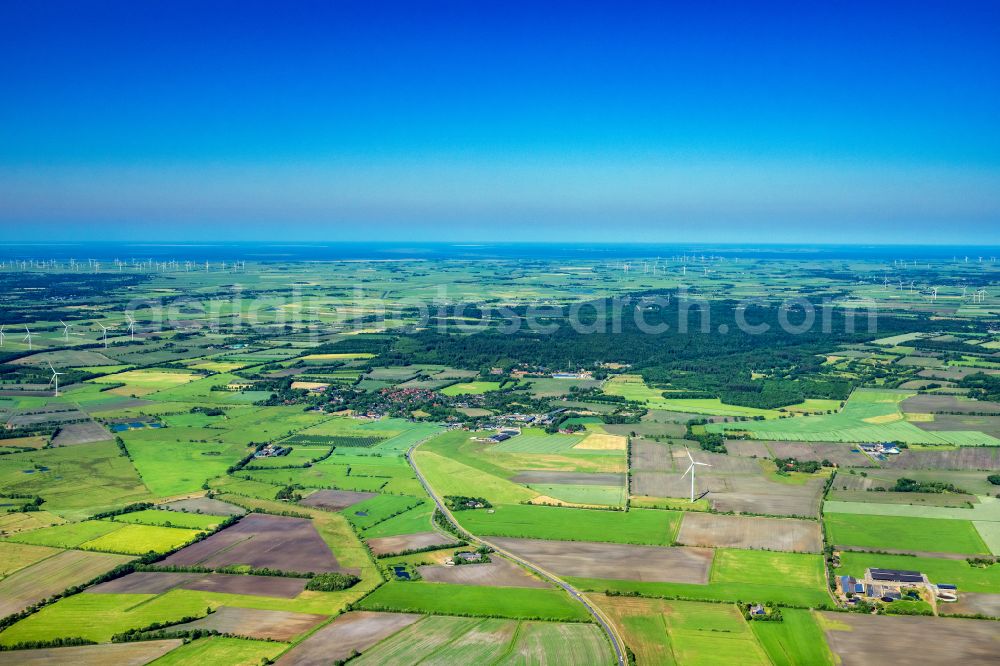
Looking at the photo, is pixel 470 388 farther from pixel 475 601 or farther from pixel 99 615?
pixel 99 615

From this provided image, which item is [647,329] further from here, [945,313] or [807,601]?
[807,601]

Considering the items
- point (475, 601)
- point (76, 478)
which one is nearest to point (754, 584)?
point (475, 601)

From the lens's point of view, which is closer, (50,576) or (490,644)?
(490,644)

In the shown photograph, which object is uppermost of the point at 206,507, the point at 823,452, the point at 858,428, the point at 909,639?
the point at 858,428

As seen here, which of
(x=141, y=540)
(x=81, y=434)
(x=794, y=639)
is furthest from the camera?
(x=81, y=434)

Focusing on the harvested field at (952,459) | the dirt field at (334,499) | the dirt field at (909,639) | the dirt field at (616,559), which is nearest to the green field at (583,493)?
the dirt field at (616,559)

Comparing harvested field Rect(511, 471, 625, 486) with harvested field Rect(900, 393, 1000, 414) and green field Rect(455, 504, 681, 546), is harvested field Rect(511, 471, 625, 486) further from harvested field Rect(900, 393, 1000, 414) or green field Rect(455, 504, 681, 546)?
harvested field Rect(900, 393, 1000, 414)

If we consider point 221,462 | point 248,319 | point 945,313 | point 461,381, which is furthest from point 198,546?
point 945,313
